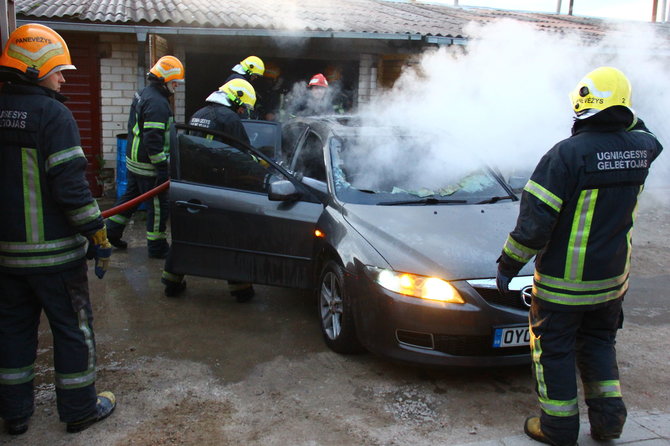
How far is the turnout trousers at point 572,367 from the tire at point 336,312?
128 cm

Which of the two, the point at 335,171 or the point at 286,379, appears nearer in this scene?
the point at 286,379

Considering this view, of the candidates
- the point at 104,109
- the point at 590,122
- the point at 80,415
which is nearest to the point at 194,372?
the point at 80,415

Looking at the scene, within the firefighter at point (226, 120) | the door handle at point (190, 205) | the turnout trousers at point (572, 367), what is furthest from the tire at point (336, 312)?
the turnout trousers at point (572, 367)

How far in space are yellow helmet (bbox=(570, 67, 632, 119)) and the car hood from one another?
1150 millimetres

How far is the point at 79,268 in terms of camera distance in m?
3.17

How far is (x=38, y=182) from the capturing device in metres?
3.00

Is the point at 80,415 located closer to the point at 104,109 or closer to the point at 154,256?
the point at 154,256

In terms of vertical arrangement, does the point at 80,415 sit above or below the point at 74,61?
below

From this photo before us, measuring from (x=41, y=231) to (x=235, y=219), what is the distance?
72.1 inches

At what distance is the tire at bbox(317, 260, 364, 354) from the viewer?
13.0 feet

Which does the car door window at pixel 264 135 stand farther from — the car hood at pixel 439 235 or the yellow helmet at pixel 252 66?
the car hood at pixel 439 235

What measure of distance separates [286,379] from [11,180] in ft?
6.48

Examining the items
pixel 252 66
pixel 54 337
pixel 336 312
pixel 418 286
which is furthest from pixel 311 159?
pixel 252 66

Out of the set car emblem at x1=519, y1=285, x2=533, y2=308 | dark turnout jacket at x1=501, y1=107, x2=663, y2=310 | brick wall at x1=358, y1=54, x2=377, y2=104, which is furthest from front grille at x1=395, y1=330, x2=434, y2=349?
brick wall at x1=358, y1=54, x2=377, y2=104
